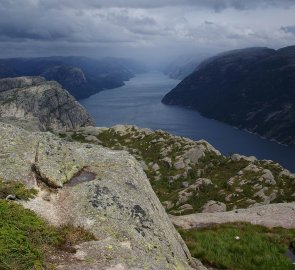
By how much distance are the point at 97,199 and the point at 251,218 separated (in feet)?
77.5

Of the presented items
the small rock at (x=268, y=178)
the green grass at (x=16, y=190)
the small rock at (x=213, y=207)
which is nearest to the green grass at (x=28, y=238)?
the green grass at (x=16, y=190)

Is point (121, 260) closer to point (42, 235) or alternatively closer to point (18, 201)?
point (42, 235)

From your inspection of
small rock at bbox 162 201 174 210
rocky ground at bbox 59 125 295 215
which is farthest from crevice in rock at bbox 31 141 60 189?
small rock at bbox 162 201 174 210

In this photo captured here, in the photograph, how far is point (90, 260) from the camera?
16.5m

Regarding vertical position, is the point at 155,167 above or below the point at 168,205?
above

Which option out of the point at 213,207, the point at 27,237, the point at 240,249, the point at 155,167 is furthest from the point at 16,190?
the point at 155,167

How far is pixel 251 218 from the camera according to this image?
40125 mm

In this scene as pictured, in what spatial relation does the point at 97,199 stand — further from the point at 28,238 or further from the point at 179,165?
→ the point at 179,165

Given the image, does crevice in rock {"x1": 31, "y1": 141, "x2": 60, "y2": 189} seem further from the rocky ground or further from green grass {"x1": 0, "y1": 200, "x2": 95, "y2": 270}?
the rocky ground

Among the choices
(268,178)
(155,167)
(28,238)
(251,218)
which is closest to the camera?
(28,238)

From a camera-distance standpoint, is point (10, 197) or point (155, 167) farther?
point (155, 167)

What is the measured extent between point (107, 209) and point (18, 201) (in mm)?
4384

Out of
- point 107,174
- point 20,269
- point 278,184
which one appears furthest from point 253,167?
point 20,269

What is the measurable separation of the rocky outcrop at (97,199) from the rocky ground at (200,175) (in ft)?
262
